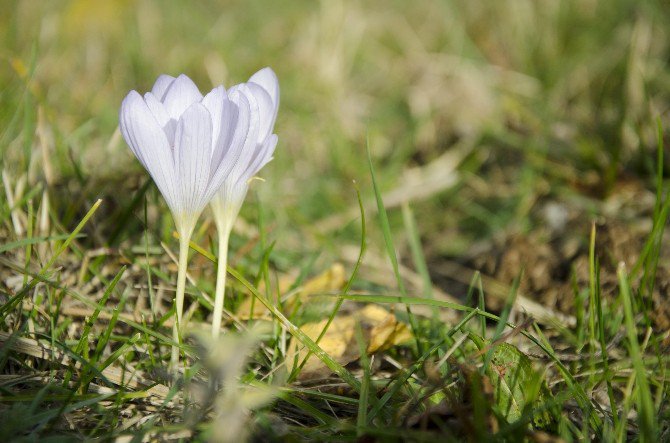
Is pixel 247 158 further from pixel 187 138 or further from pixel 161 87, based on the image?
pixel 161 87

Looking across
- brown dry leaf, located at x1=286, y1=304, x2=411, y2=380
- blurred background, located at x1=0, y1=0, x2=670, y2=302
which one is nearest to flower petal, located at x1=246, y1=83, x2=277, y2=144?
brown dry leaf, located at x1=286, y1=304, x2=411, y2=380

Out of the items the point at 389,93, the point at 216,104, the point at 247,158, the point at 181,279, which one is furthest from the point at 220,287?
the point at 389,93

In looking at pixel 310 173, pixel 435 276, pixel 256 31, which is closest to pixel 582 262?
pixel 435 276

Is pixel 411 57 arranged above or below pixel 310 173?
above

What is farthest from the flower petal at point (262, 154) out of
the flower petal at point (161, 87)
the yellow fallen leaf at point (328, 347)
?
the yellow fallen leaf at point (328, 347)

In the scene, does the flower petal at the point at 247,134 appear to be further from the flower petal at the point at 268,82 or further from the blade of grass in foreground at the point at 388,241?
the blade of grass in foreground at the point at 388,241

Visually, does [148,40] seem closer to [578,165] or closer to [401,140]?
[401,140]
